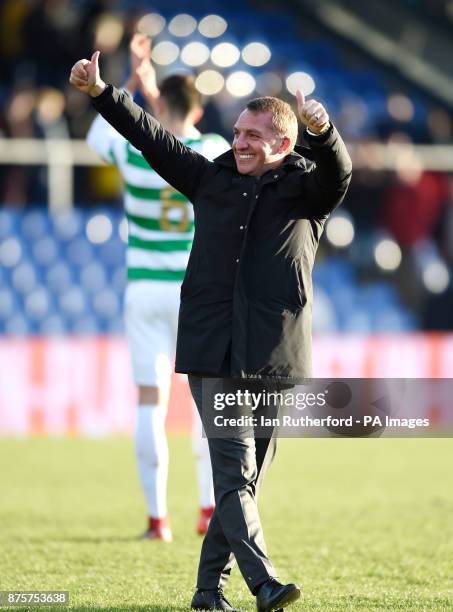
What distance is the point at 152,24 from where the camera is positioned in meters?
17.2

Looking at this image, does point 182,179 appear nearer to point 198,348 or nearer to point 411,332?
point 198,348

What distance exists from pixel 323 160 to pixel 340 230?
1062 cm

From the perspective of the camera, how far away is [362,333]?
49.2 feet

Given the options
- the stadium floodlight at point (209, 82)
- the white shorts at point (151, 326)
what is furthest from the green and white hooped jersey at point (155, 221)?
the stadium floodlight at point (209, 82)

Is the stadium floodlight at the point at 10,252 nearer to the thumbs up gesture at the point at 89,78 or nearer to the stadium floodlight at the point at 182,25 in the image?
the stadium floodlight at the point at 182,25

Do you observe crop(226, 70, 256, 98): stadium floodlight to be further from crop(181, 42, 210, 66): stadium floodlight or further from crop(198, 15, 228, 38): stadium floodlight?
crop(198, 15, 228, 38): stadium floodlight

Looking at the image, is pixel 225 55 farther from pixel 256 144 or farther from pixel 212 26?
pixel 256 144

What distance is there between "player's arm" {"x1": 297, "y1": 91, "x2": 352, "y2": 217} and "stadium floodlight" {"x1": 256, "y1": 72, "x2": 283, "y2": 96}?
11.4m

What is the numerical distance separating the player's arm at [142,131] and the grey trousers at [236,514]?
2.61ft

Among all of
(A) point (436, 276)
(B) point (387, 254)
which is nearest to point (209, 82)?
(B) point (387, 254)

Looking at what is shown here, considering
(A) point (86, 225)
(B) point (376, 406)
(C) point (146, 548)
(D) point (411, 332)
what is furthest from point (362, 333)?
(B) point (376, 406)

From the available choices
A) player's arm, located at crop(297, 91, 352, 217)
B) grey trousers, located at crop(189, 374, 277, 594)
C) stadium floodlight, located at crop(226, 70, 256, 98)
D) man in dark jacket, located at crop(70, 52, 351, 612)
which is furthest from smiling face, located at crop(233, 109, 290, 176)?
stadium floodlight, located at crop(226, 70, 256, 98)

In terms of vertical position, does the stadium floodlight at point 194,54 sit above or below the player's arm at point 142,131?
above

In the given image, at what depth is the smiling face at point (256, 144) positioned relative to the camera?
15.8 ft
